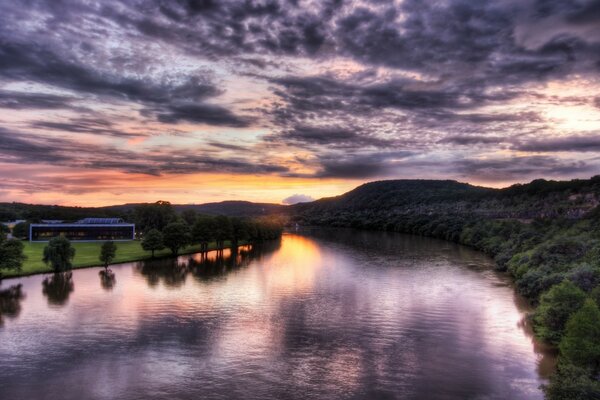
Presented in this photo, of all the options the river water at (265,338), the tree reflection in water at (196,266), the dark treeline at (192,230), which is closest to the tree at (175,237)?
the dark treeline at (192,230)

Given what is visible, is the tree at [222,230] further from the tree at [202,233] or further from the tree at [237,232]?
the tree at [202,233]

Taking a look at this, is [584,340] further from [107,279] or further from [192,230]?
[192,230]

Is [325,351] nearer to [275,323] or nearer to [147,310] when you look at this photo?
[275,323]

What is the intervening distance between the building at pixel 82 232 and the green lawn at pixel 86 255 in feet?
20.0

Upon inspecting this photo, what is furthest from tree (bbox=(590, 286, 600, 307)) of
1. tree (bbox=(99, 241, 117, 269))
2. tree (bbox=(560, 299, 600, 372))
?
tree (bbox=(99, 241, 117, 269))

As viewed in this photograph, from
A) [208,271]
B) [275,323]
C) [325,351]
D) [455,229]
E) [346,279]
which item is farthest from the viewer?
[455,229]

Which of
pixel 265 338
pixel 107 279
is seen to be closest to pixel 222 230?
pixel 107 279

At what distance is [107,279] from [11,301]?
55.0ft

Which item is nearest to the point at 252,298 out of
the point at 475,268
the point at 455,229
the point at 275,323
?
the point at 275,323

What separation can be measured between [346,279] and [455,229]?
8347 centimetres

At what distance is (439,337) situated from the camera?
145ft

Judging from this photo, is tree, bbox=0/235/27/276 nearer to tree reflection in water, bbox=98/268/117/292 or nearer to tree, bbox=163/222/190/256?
tree reflection in water, bbox=98/268/117/292

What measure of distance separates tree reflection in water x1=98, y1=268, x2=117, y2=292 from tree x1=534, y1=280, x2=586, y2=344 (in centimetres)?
5314

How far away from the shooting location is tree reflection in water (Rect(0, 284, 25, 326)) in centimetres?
5116
